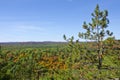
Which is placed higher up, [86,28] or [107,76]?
[86,28]

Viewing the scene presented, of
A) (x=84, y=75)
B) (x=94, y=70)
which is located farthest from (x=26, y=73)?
(x=94, y=70)

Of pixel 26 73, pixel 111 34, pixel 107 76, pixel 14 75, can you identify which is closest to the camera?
pixel 14 75

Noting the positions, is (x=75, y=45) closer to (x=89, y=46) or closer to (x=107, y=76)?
(x=89, y=46)

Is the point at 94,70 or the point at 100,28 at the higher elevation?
the point at 100,28

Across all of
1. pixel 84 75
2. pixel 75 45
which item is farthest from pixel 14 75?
pixel 75 45

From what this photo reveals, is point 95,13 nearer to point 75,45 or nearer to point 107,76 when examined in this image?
point 75,45

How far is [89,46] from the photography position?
49531 millimetres

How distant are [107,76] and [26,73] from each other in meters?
14.9

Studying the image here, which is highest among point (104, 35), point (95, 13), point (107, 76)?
point (95, 13)

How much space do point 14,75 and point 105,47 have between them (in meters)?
21.2

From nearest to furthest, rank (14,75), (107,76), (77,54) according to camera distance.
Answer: (14,75), (107,76), (77,54)

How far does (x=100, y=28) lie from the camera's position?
1892 inches

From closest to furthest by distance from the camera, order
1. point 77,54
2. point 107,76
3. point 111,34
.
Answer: point 107,76
point 111,34
point 77,54

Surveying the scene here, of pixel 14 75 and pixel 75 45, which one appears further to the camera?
pixel 75 45
